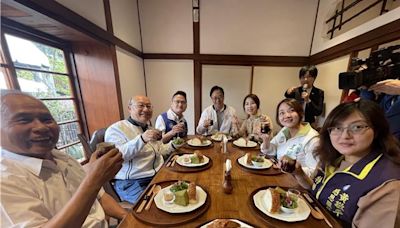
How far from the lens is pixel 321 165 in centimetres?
102

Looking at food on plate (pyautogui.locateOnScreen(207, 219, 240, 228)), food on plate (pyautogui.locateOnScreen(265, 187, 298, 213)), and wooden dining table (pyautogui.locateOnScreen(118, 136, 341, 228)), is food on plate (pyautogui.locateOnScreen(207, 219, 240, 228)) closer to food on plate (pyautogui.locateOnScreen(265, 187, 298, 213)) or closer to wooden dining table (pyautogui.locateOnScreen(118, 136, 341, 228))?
wooden dining table (pyautogui.locateOnScreen(118, 136, 341, 228))

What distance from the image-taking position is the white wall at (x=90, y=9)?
1.53 metres

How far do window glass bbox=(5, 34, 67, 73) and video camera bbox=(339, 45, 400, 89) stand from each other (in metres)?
2.76

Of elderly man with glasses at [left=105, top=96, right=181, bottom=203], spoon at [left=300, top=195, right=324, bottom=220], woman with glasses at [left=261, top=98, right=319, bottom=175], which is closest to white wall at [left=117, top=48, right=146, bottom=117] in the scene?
elderly man with glasses at [left=105, top=96, right=181, bottom=203]

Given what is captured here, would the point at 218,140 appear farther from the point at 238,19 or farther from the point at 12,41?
the point at 238,19

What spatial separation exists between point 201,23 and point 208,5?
0.34 metres

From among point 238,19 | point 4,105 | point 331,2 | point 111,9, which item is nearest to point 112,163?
point 4,105

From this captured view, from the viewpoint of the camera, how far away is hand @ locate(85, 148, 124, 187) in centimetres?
69

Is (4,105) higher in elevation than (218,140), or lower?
higher

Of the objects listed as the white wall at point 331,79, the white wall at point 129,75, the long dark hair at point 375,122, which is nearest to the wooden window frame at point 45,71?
the white wall at point 129,75

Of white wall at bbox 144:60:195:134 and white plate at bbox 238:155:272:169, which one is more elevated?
white wall at bbox 144:60:195:134

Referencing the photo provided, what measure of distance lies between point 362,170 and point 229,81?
290 cm

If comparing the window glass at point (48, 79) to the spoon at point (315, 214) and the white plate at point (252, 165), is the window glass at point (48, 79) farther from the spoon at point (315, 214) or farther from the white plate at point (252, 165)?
the spoon at point (315, 214)

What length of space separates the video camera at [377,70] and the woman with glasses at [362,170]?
0.46m
